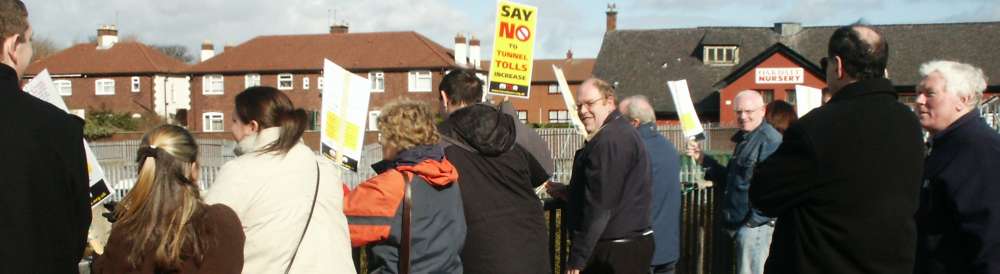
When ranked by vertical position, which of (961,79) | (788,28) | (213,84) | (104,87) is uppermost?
(788,28)

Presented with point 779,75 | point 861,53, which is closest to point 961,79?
point 861,53

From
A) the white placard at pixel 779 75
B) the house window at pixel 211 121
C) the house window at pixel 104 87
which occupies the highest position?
the white placard at pixel 779 75

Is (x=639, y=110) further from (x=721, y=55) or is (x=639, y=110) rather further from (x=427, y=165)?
(x=721, y=55)

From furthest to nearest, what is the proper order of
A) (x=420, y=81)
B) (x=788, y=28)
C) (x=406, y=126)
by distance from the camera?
A: (x=420, y=81), (x=788, y=28), (x=406, y=126)

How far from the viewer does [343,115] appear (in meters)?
6.97

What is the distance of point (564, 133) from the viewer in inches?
1464

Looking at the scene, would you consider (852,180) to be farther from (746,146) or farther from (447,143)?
(746,146)

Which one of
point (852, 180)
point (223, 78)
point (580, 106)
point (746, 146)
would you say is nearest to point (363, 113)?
point (580, 106)

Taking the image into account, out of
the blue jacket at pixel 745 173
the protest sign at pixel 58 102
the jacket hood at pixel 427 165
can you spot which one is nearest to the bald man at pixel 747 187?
the blue jacket at pixel 745 173

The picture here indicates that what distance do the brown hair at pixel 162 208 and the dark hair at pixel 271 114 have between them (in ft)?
1.57

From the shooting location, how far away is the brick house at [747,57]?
53531 millimetres

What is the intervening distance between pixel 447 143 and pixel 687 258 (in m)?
3.43

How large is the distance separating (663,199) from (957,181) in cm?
242

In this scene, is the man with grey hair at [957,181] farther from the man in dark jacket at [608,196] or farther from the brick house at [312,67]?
the brick house at [312,67]
